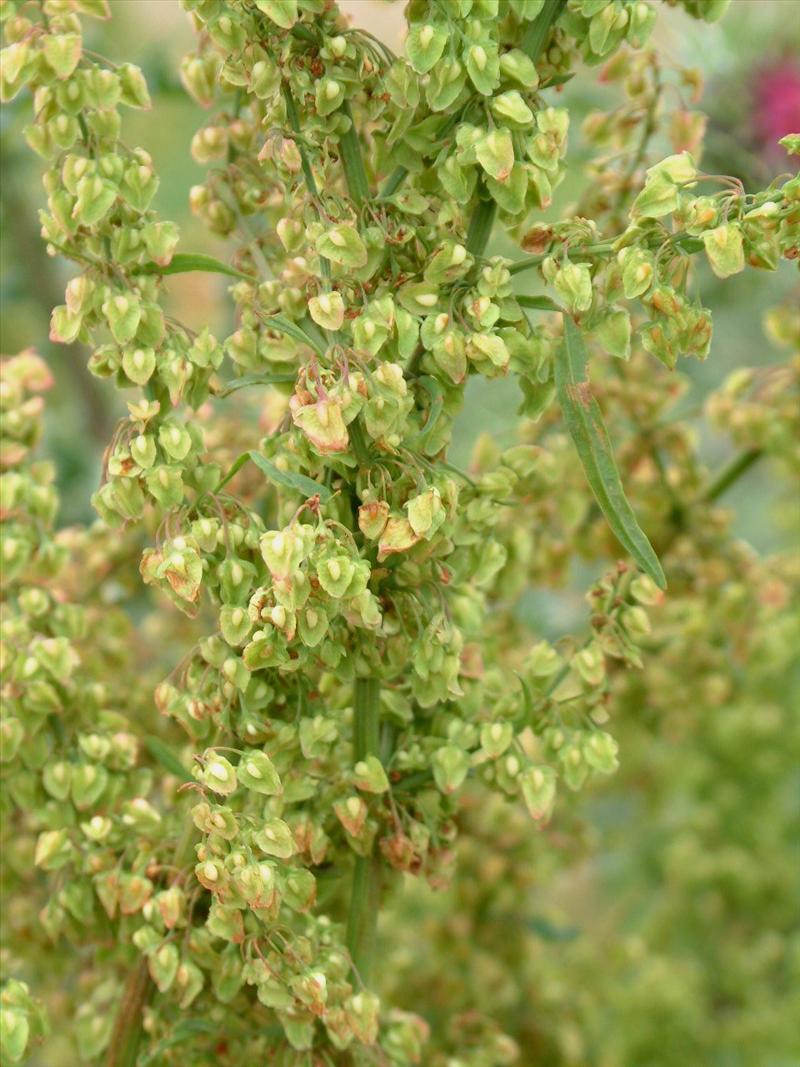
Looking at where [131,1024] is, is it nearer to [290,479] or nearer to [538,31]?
[290,479]

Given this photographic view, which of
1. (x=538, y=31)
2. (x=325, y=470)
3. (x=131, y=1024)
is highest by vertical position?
(x=538, y=31)

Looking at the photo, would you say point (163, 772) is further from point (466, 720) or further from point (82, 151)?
point (82, 151)

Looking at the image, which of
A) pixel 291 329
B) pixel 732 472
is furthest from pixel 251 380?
pixel 732 472

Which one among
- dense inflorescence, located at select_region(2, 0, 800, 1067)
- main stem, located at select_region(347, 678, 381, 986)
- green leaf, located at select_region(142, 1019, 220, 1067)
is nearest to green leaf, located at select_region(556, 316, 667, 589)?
dense inflorescence, located at select_region(2, 0, 800, 1067)

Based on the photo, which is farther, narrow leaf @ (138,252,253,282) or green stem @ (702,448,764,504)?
green stem @ (702,448,764,504)

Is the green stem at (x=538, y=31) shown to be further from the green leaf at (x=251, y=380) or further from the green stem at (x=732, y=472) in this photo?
the green stem at (x=732, y=472)

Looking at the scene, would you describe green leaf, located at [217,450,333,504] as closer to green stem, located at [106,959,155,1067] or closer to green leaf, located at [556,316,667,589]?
green leaf, located at [556,316,667,589]

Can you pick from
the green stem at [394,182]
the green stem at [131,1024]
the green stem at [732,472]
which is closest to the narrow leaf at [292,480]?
the green stem at [394,182]
